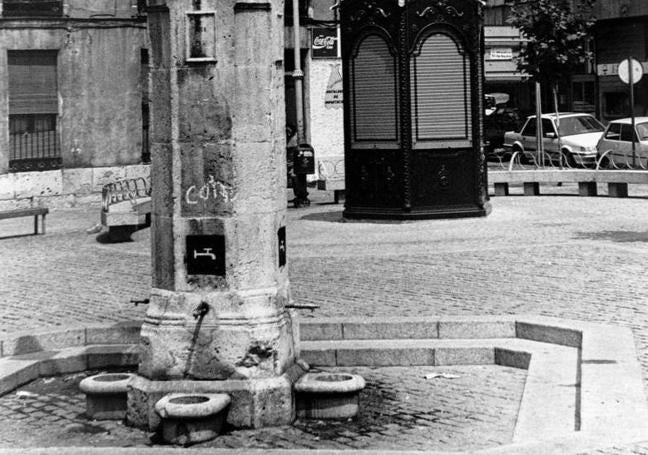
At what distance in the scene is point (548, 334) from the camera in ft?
30.2

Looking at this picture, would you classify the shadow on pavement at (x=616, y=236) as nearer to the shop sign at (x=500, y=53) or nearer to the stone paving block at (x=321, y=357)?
the stone paving block at (x=321, y=357)

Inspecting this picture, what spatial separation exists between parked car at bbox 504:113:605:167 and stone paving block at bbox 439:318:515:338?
75.6 ft

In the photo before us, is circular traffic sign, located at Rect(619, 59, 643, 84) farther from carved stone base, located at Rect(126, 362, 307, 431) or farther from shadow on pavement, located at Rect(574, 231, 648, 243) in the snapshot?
carved stone base, located at Rect(126, 362, 307, 431)

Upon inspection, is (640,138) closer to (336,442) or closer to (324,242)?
(324,242)

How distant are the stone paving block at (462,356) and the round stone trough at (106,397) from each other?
8.21ft

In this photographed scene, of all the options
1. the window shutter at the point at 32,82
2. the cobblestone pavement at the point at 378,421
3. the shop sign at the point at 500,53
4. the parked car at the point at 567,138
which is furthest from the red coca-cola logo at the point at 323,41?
the cobblestone pavement at the point at 378,421

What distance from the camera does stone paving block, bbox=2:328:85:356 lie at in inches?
370

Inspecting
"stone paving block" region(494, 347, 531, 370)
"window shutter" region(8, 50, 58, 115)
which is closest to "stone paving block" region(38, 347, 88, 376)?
"stone paving block" region(494, 347, 531, 370)

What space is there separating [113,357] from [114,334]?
1.79 ft

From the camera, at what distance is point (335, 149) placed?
108 feet

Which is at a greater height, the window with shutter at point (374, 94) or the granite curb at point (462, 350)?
the window with shutter at point (374, 94)

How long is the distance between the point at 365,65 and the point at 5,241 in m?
6.34

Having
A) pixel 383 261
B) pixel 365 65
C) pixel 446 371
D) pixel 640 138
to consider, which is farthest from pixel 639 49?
pixel 446 371

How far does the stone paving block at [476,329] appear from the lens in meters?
9.39
